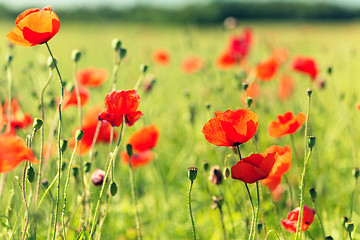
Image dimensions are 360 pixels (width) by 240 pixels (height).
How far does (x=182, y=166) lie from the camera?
105 inches

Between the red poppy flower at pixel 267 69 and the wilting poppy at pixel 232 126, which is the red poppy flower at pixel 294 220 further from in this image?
the red poppy flower at pixel 267 69

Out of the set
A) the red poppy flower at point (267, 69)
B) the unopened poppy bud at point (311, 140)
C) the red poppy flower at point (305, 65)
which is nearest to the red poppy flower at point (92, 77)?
the red poppy flower at point (267, 69)

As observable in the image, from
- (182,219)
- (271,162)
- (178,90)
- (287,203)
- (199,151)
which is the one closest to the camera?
(271,162)

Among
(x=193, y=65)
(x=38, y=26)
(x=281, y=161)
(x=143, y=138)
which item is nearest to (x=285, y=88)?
(x=193, y=65)

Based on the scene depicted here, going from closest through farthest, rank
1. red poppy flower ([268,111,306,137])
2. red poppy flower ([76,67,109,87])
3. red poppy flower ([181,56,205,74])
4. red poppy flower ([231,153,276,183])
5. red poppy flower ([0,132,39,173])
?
1. red poppy flower ([0,132,39,173])
2. red poppy flower ([231,153,276,183])
3. red poppy flower ([268,111,306,137])
4. red poppy flower ([76,67,109,87])
5. red poppy flower ([181,56,205,74])

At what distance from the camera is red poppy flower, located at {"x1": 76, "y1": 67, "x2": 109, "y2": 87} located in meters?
2.23

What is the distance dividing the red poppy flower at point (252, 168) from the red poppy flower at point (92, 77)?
4.47ft

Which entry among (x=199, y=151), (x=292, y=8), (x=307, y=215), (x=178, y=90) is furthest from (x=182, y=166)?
(x=292, y=8)

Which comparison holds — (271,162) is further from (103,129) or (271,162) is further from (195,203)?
(195,203)

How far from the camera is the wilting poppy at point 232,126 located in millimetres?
1049

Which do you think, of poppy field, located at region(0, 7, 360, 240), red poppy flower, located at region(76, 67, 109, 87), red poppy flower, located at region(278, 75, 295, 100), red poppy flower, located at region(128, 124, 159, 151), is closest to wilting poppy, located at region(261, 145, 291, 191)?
poppy field, located at region(0, 7, 360, 240)

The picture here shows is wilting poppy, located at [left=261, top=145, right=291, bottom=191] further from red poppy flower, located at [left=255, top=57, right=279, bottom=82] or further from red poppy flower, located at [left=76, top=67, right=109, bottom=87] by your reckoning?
red poppy flower, located at [left=76, top=67, right=109, bottom=87]

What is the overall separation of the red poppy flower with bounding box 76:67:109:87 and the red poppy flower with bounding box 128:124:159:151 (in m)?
0.63

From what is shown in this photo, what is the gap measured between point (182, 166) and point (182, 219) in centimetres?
61
